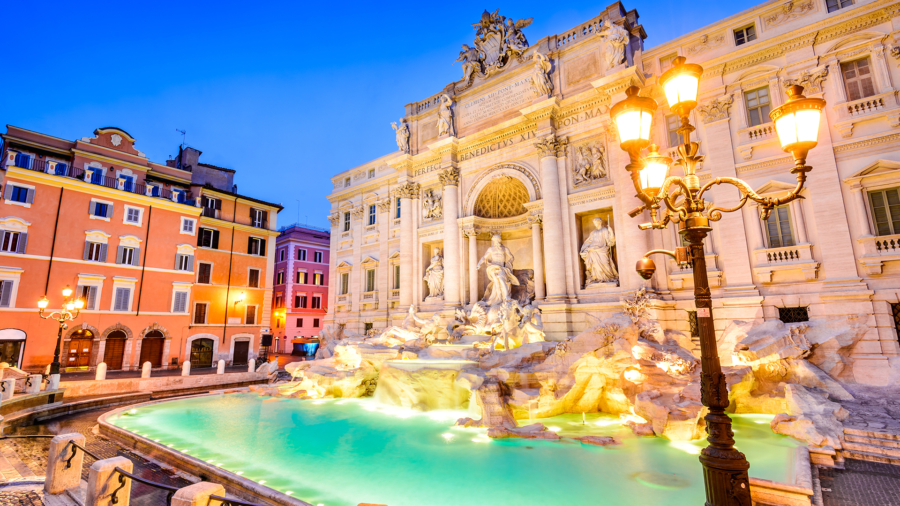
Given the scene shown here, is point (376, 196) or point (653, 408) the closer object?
point (653, 408)

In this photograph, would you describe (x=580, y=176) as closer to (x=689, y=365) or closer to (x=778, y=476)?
(x=689, y=365)

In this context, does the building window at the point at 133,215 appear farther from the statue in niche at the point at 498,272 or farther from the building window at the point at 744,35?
the building window at the point at 744,35

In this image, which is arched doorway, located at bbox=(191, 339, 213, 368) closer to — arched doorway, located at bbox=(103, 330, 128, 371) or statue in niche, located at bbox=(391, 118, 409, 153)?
arched doorway, located at bbox=(103, 330, 128, 371)

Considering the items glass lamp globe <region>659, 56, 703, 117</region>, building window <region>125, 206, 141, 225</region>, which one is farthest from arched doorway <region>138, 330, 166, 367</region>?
glass lamp globe <region>659, 56, 703, 117</region>

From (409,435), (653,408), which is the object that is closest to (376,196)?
(409,435)

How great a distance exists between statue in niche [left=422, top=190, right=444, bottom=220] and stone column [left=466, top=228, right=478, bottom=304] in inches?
107

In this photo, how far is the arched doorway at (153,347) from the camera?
84.2 ft

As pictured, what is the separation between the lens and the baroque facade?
12.9 meters

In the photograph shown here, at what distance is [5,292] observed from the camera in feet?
70.5

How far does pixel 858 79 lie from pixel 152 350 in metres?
35.2

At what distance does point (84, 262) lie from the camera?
23.8m

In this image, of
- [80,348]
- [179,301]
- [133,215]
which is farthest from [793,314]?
[80,348]

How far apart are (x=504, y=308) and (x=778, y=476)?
11.0 metres

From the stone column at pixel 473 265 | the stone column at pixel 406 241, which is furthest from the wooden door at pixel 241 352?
the stone column at pixel 473 265
